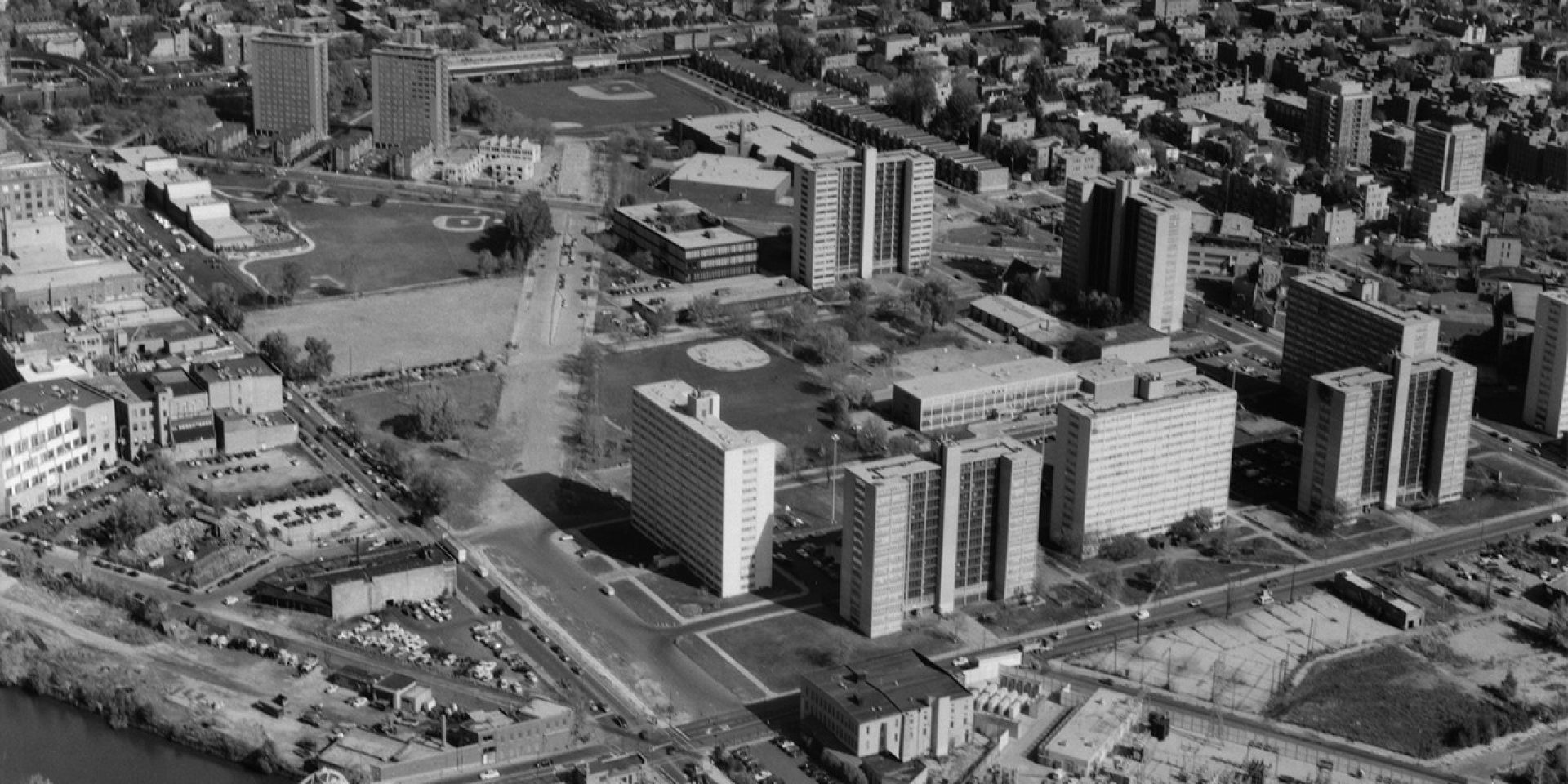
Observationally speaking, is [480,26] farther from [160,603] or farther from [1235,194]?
[160,603]

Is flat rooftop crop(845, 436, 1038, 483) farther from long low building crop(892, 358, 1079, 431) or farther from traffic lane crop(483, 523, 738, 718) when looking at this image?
long low building crop(892, 358, 1079, 431)

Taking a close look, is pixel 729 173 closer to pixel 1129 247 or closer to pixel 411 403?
pixel 1129 247

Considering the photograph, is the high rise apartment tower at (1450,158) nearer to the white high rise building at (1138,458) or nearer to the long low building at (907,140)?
the long low building at (907,140)

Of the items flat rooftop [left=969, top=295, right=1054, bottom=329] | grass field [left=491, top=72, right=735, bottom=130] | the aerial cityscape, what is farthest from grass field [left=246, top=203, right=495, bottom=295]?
flat rooftop [left=969, top=295, right=1054, bottom=329]

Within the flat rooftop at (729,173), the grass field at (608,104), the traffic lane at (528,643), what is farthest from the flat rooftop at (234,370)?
the grass field at (608,104)

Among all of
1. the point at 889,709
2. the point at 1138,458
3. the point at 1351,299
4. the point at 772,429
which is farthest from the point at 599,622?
the point at 1351,299
